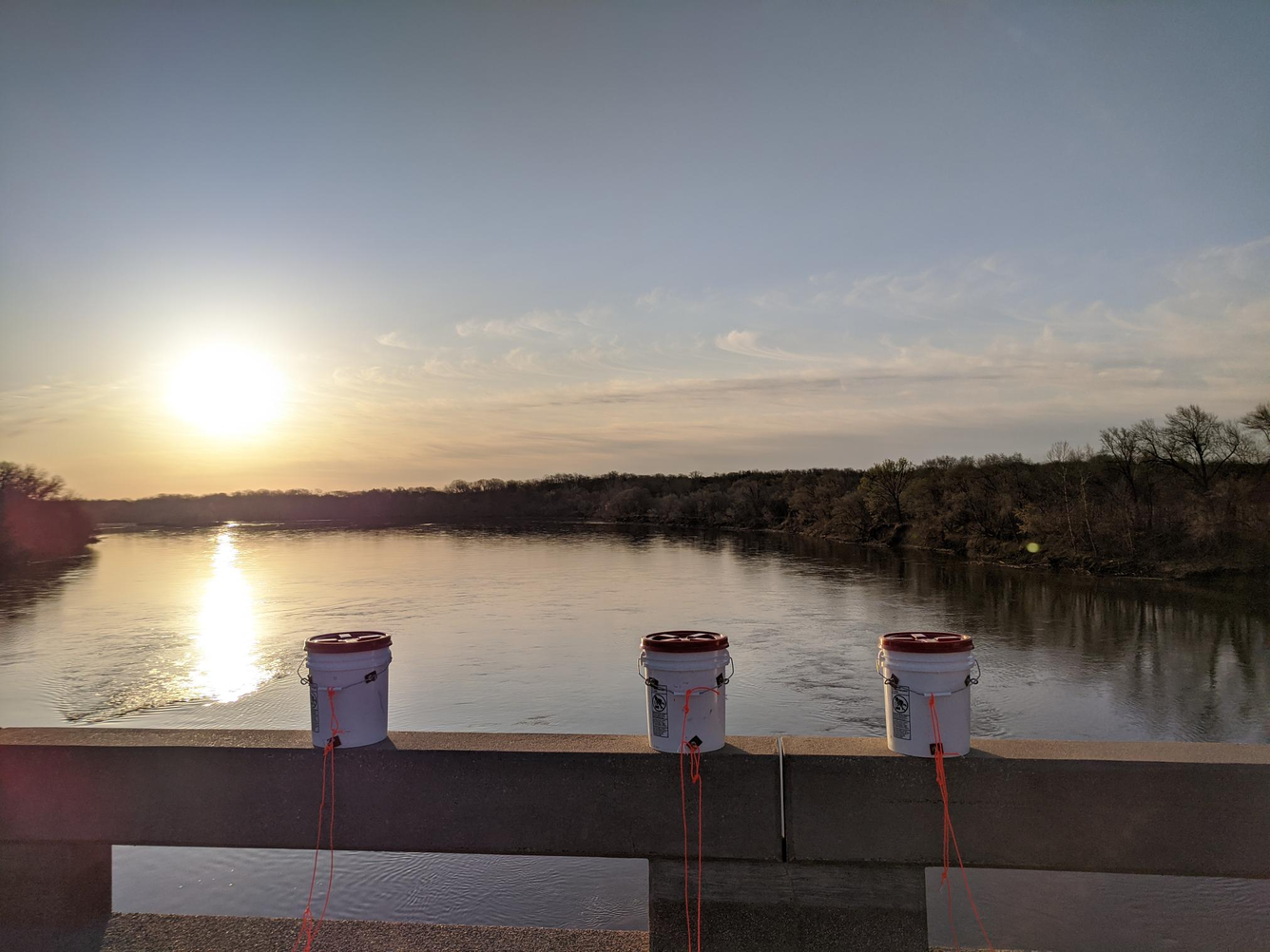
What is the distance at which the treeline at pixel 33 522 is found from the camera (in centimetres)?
5106

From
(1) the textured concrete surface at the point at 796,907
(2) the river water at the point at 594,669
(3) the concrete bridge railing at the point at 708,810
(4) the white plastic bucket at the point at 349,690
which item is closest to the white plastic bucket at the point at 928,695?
(3) the concrete bridge railing at the point at 708,810

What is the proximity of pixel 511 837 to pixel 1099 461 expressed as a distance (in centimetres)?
5552

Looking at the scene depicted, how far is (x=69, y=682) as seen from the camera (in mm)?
18562

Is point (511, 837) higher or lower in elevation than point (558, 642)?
higher

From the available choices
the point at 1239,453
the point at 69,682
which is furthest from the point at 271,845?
the point at 1239,453

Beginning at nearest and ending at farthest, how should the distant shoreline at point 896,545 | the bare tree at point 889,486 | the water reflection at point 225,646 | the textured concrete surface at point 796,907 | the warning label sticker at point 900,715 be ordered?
1. the textured concrete surface at point 796,907
2. the warning label sticker at point 900,715
3. the water reflection at point 225,646
4. the distant shoreline at point 896,545
5. the bare tree at point 889,486

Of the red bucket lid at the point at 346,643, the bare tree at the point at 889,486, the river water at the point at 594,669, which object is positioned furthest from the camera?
the bare tree at the point at 889,486

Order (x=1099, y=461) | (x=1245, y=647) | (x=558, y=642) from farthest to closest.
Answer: (x=1099, y=461) → (x=1245, y=647) → (x=558, y=642)

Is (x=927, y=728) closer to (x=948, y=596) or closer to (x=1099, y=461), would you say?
(x=948, y=596)

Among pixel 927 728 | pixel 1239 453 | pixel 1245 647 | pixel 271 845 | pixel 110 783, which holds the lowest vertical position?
pixel 1245 647

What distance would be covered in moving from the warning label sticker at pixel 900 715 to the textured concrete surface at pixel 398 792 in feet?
1.92

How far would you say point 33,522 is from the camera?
5603 cm

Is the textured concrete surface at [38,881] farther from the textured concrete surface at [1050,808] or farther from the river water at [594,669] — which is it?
the textured concrete surface at [1050,808]

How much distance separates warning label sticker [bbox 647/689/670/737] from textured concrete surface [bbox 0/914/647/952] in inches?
39.8
